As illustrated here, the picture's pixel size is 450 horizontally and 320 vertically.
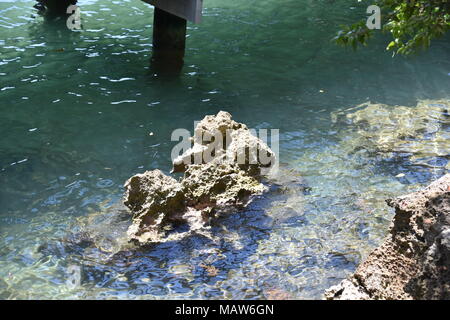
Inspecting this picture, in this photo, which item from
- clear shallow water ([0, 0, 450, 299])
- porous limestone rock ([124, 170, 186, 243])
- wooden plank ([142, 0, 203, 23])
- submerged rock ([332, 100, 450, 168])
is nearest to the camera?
clear shallow water ([0, 0, 450, 299])

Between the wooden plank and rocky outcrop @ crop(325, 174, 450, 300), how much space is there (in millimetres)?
7428

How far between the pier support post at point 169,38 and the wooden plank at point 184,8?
25.6 inches

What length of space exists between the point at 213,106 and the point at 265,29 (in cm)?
578

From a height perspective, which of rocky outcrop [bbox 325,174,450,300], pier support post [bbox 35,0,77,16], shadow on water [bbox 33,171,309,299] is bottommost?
shadow on water [bbox 33,171,309,299]

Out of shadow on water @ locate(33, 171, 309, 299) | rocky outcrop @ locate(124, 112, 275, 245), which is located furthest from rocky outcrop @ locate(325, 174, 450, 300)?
rocky outcrop @ locate(124, 112, 275, 245)

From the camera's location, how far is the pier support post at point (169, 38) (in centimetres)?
1276

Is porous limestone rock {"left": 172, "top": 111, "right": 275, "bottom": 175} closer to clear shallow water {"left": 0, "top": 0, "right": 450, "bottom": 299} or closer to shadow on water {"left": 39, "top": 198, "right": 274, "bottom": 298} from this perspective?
clear shallow water {"left": 0, "top": 0, "right": 450, "bottom": 299}

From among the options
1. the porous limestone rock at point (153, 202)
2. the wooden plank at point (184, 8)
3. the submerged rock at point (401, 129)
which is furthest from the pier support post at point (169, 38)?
the porous limestone rock at point (153, 202)

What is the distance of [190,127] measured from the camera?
949 cm

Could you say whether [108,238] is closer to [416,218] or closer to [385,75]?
[416,218]

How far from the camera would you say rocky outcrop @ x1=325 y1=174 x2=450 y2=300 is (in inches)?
158

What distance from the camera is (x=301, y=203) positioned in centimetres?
707
